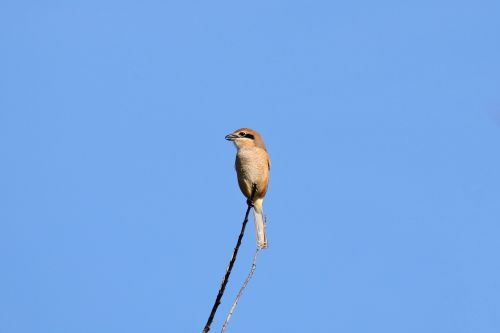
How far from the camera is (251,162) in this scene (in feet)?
18.1

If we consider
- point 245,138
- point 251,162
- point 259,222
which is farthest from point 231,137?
point 259,222

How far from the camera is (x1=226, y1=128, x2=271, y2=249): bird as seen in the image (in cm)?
554

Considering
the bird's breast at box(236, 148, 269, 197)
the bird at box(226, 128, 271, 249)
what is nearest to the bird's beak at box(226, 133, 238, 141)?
the bird at box(226, 128, 271, 249)

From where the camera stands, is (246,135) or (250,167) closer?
(250,167)

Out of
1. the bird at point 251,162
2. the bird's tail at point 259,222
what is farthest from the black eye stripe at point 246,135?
the bird's tail at point 259,222

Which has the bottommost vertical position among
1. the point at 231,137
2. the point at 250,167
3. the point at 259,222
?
the point at 259,222

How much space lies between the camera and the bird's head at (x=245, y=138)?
562cm

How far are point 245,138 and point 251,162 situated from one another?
23cm

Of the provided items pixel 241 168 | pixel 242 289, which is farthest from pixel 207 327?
pixel 241 168

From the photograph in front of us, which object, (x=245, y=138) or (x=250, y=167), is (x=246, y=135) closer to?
(x=245, y=138)

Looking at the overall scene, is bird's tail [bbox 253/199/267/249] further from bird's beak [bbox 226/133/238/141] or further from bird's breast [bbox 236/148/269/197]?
bird's beak [bbox 226/133/238/141]

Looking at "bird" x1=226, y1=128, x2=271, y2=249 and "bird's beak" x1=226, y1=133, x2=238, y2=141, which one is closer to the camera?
"bird" x1=226, y1=128, x2=271, y2=249

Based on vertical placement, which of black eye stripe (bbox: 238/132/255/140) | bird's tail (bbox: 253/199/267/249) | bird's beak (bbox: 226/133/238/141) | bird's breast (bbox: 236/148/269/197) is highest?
black eye stripe (bbox: 238/132/255/140)

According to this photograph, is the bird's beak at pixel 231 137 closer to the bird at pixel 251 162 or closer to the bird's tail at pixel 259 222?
the bird at pixel 251 162
